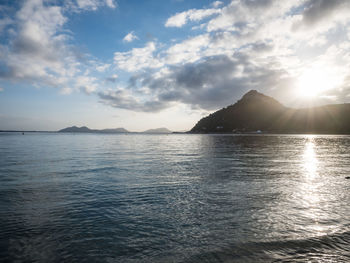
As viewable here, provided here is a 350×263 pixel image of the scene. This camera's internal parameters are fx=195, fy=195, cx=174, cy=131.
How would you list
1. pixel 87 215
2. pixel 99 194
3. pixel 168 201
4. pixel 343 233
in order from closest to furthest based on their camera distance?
pixel 343 233 < pixel 87 215 < pixel 168 201 < pixel 99 194

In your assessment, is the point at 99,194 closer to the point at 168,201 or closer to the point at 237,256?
the point at 168,201

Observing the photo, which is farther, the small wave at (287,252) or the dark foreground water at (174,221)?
the dark foreground water at (174,221)

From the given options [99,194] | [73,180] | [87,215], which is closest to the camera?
[87,215]

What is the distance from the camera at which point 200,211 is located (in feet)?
37.8

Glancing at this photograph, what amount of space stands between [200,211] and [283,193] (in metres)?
7.76

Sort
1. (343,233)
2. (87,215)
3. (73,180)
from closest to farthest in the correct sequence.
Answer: (343,233) < (87,215) < (73,180)

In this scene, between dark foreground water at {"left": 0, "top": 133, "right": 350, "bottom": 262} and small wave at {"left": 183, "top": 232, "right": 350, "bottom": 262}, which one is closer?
small wave at {"left": 183, "top": 232, "right": 350, "bottom": 262}

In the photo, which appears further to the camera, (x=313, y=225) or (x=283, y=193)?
(x=283, y=193)

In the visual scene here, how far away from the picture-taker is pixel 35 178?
19875 mm

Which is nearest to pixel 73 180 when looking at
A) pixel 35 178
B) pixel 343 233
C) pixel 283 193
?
pixel 35 178

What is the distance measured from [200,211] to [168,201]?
8.64 ft

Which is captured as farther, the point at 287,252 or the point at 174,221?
the point at 174,221

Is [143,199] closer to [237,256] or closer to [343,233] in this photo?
[237,256]

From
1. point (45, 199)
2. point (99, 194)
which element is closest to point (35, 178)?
point (45, 199)
